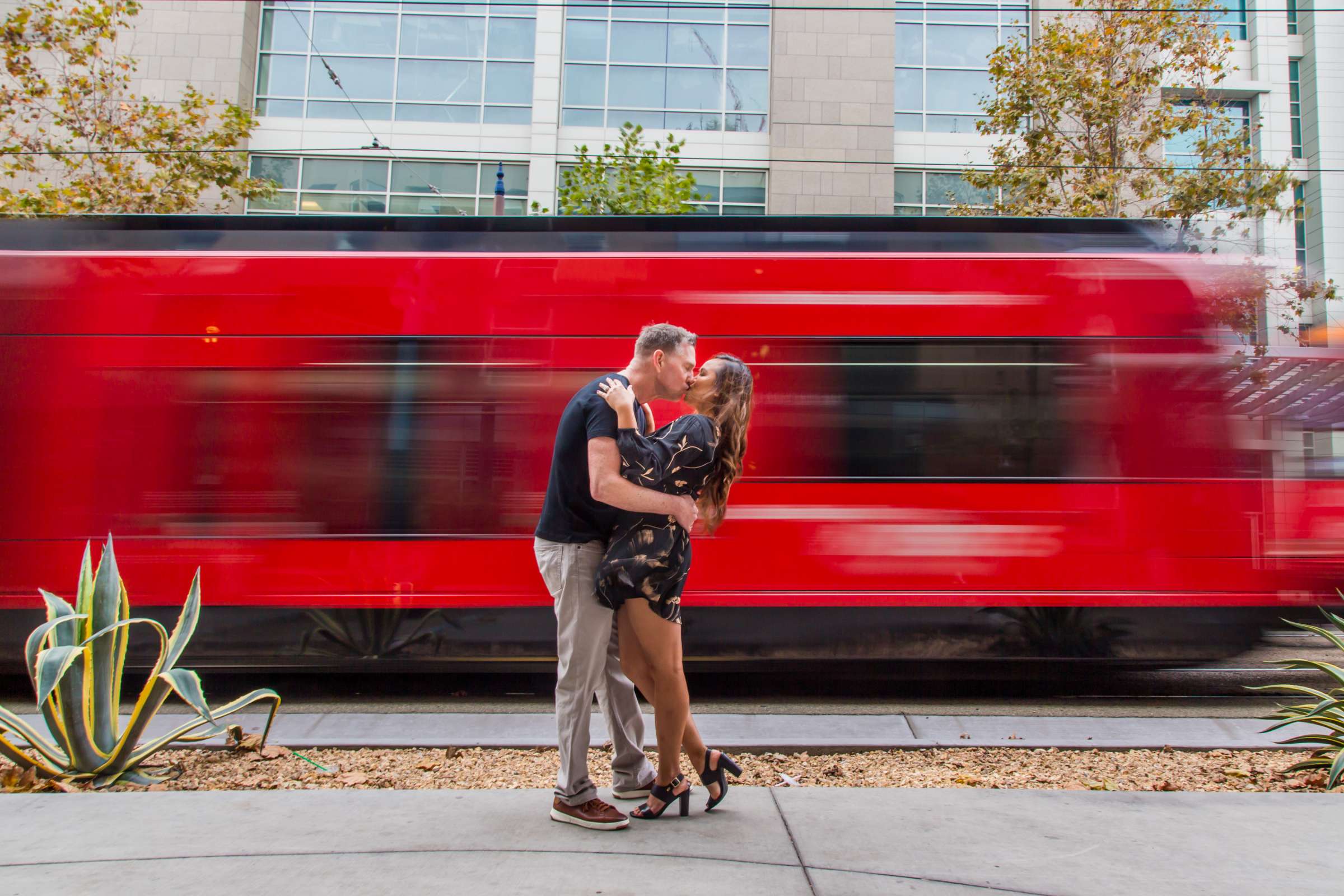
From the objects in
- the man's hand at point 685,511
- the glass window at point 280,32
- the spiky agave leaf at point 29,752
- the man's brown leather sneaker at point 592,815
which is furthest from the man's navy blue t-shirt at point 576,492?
the glass window at point 280,32

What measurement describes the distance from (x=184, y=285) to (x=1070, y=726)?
552 cm

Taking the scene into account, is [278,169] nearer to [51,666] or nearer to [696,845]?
[51,666]

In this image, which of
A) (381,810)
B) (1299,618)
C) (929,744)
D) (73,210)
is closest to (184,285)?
(381,810)

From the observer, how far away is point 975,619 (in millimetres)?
5184

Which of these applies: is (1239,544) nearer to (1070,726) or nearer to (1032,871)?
(1070,726)

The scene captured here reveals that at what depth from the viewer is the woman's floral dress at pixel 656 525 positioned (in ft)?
9.15

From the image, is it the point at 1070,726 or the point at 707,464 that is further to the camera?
the point at 1070,726

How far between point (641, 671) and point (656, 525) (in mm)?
511

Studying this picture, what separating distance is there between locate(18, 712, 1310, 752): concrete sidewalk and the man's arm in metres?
1.84

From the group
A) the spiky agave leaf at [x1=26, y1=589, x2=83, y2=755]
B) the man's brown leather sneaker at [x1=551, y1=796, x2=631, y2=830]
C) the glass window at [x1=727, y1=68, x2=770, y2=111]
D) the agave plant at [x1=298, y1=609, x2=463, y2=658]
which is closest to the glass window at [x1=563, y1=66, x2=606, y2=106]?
the glass window at [x1=727, y1=68, x2=770, y2=111]

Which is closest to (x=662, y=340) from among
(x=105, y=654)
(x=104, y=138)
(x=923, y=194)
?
(x=105, y=654)

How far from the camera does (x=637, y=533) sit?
285 centimetres

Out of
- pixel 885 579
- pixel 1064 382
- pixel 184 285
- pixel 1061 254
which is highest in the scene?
pixel 1061 254

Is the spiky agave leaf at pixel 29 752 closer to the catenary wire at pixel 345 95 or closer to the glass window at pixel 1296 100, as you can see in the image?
the catenary wire at pixel 345 95
